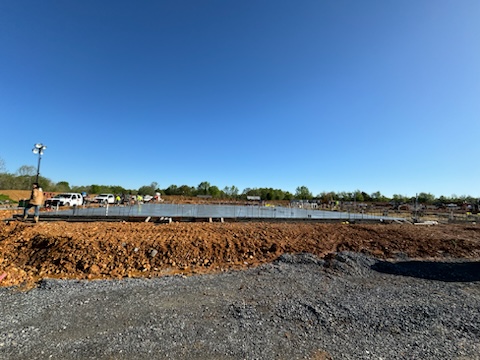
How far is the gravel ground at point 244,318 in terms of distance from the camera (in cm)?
367

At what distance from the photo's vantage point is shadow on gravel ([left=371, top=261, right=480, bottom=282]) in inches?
316

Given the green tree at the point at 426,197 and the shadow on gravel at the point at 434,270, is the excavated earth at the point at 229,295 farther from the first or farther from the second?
the green tree at the point at 426,197

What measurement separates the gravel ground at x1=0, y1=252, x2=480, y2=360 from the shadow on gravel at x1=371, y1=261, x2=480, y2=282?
0.68 m

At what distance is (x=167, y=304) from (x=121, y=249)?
3911 millimetres

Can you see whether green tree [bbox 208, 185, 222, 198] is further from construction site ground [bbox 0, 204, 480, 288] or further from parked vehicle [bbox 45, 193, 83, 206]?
construction site ground [bbox 0, 204, 480, 288]

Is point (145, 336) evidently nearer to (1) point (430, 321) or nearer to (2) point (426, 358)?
(2) point (426, 358)

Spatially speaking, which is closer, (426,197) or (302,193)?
(426,197)

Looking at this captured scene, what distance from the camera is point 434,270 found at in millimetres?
8492

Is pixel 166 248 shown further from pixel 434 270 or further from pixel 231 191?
pixel 231 191

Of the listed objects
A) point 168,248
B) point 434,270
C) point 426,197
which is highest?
point 426,197

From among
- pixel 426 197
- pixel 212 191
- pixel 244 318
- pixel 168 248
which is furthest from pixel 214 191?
pixel 244 318

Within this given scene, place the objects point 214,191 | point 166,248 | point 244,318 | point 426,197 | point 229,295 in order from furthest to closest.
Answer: point 214,191 → point 426,197 → point 166,248 → point 229,295 → point 244,318

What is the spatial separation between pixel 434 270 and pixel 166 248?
917 centimetres

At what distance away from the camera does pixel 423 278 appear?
25.4 ft
